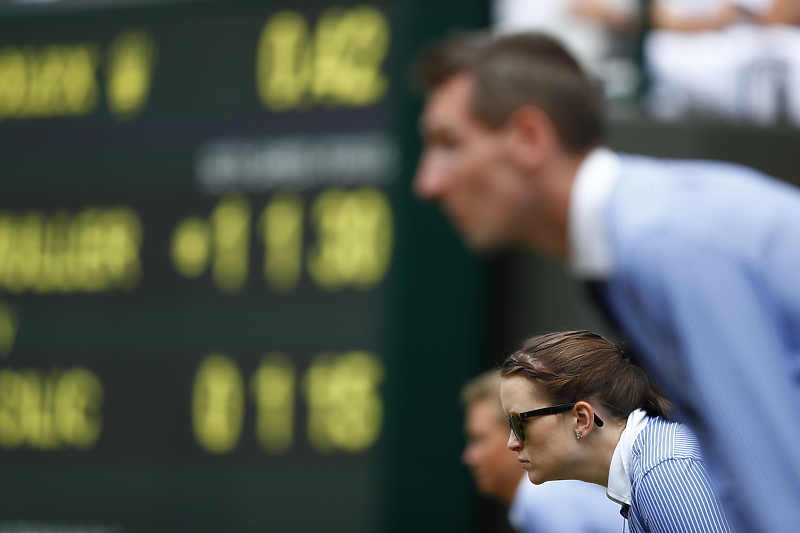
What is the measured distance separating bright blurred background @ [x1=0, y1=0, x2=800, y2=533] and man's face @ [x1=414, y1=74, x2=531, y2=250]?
2.12 metres

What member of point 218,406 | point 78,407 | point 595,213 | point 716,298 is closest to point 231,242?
point 218,406

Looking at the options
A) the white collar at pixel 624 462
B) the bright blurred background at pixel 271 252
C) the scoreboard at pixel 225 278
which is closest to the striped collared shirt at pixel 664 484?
the white collar at pixel 624 462

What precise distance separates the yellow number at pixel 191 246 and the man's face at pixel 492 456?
308 centimetres

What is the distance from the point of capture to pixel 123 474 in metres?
3.53

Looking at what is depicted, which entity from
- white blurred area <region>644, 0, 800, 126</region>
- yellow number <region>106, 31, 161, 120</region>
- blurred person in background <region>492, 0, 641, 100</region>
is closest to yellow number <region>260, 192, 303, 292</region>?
yellow number <region>106, 31, 161, 120</region>

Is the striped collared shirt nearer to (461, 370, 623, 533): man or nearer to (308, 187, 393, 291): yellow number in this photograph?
(461, 370, 623, 533): man

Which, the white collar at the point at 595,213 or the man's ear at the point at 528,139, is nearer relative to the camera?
the white collar at the point at 595,213

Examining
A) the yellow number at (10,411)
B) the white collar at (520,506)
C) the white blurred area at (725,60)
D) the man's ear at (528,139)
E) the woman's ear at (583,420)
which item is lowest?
the yellow number at (10,411)

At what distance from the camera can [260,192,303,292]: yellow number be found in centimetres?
338

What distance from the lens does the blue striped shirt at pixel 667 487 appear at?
0.96 ft

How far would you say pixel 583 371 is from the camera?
1.01ft

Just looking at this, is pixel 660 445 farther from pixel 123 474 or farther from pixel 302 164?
pixel 123 474

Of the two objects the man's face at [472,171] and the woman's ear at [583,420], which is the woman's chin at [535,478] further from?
the man's face at [472,171]

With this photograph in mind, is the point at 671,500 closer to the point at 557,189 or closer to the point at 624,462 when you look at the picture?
the point at 624,462
